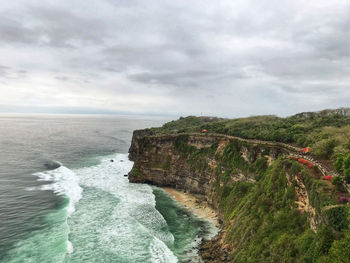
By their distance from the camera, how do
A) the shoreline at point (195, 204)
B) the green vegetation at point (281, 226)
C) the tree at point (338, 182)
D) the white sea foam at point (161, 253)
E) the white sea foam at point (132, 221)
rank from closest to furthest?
the green vegetation at point (281, 226) → the tree at point (338, 182) → the white sea foam at point (161, 253) → the white sea foam at point (132, 221) → the shoreline at point (195, 204)

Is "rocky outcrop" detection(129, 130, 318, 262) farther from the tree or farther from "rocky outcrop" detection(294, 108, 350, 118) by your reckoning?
"rocky outcrop" detection(294, 108, 350, 118)

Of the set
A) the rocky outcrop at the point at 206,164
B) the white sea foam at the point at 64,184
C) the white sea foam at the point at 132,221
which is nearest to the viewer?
the white sea foam at the point at 132,221

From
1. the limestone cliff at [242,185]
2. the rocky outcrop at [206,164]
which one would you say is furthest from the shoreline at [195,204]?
the limestone cliff at [242,185]

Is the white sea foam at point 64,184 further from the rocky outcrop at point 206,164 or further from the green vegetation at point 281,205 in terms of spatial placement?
the green vegetation at point 281,205

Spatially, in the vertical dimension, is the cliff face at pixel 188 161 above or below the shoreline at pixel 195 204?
above

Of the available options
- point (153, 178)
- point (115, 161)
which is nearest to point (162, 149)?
point (153, 178)

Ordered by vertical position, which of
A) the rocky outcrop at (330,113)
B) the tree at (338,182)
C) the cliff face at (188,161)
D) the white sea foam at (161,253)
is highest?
the rocky outcrop at (330,113)

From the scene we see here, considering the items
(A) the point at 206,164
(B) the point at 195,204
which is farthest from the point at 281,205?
(A) the point at 206,164

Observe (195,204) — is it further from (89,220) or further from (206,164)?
(89,220)

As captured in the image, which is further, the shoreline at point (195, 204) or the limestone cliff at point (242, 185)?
the shoreline at point (195, 204)
